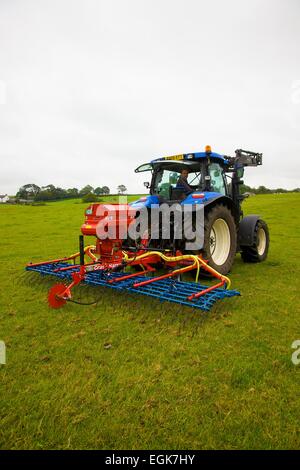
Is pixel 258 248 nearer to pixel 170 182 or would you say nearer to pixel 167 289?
pixel 170 182

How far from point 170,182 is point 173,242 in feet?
6.27

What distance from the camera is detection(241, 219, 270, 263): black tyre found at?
24.4ft

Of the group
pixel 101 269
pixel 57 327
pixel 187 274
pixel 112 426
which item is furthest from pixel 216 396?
pixel 187 274

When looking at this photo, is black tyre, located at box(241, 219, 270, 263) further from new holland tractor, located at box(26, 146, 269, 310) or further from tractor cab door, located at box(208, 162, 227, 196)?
tractor cab door, located at box(208, 162, 227, 196)

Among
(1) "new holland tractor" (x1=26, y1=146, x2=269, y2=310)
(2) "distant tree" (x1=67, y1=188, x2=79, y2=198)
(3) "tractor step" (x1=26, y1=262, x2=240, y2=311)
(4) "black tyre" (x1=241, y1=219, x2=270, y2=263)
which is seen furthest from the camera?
(2) "distant tree" (x1=67, y1=188, x2=79, y2=198)

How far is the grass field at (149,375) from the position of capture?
Answer: 2.17 metres

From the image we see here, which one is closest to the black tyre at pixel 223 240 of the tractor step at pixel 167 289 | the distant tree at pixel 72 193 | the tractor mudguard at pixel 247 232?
the tractor mudguard at pixel 247 232

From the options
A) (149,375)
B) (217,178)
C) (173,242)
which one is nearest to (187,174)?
(217,178)

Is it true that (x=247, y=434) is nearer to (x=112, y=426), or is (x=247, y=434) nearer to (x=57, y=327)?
(x=112, y=426)

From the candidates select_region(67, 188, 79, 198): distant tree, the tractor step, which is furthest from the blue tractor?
select_region(67, 188, 79, 198): distant tree

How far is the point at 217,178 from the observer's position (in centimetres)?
659

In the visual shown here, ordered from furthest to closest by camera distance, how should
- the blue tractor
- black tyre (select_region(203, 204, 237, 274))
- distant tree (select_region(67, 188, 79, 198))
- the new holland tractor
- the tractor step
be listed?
distant tree (select_region(67, 188, 79, 198)), black tyre (select_region(203, 204, 237, 274)), the blue tractor, the new holland tractor, the tractor step

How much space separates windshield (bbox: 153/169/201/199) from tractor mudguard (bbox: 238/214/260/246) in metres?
1.58
